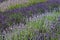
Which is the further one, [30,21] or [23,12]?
[23,12]

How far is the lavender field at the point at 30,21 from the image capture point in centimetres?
525

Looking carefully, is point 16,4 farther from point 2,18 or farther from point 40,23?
point 40,23

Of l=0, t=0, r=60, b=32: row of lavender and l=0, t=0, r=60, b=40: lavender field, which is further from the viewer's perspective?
l=0, t=0, r=60, b=32: row of lavender

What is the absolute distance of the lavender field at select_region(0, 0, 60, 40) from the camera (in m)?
5.25

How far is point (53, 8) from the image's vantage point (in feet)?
22.6

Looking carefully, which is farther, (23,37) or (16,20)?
(16,20)

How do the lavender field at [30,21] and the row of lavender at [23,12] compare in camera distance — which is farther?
the row of lavender at [23,12]

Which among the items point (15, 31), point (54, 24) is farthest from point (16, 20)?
point (54, 24)

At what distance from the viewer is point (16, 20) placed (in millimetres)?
6336

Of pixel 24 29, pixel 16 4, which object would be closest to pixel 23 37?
pixel 24 29

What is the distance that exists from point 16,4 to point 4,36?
2.30 m

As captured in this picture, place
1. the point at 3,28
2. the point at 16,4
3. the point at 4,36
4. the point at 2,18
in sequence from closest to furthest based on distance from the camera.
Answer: the point at 4,36 < the point at 3,28 < the point at 2,18 < the point at 16,4

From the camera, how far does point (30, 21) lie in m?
5.74

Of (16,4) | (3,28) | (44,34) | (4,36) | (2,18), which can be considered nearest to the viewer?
(44,34)
